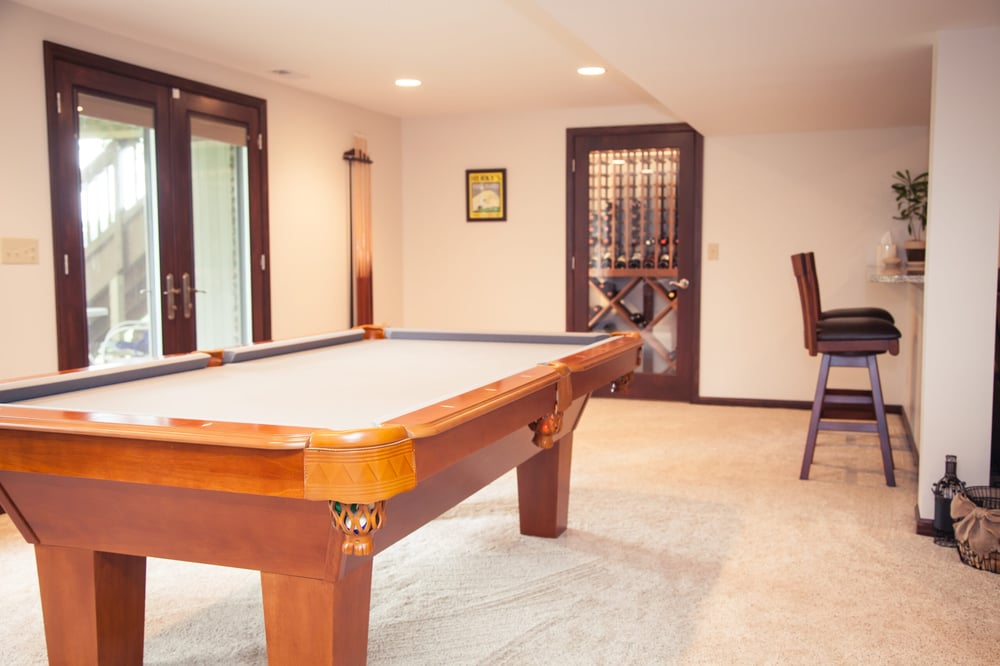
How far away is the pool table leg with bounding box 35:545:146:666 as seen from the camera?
2.11 metres

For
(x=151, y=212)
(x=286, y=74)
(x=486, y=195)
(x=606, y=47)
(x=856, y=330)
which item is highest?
(x=286, y=74)

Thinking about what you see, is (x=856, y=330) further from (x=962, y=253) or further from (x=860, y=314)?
(x=962, y=253)

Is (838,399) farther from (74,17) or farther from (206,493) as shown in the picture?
(74,17)

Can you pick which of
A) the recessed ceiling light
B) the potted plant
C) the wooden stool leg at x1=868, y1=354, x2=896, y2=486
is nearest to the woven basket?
the wooden stool leg at x1=868, y1=354, x2=896, y2=486

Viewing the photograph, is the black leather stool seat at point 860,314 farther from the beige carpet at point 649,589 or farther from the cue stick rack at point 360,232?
the cue stick rack at point 360,232

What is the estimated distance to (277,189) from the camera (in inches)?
215

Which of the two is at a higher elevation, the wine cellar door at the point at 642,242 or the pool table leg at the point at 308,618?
the wine cellar door at the point at 642,242

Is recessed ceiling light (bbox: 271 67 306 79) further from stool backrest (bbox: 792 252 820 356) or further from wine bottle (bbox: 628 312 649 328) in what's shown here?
stool backrest (bbox: 792 252 820 356)

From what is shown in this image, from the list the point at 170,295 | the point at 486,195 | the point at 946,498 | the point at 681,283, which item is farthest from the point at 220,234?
the point at 946,498

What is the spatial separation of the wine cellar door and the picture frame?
53cm

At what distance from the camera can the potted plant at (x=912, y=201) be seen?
18.2ft

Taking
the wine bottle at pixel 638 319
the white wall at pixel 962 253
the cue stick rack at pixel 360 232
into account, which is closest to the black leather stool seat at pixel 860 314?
the white wall at pixel 962 253

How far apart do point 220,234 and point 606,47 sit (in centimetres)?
267

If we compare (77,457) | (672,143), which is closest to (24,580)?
(77,457)
